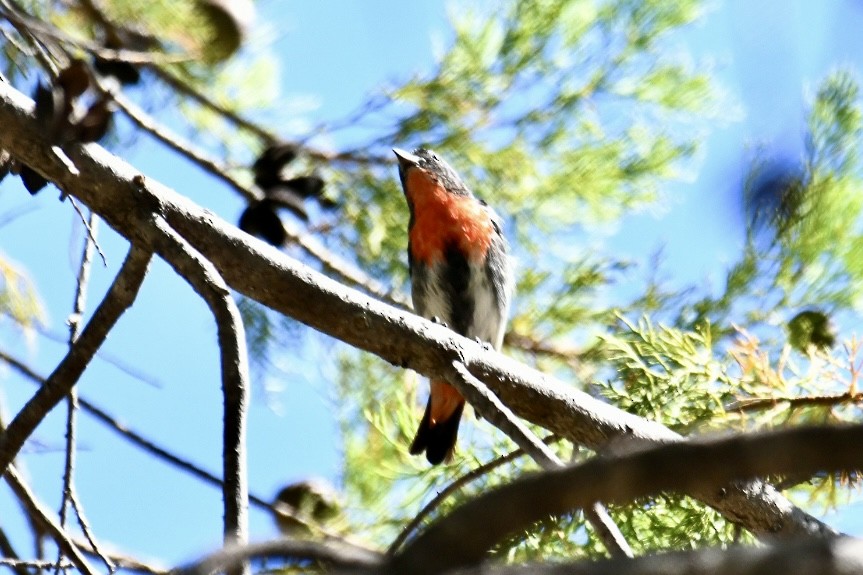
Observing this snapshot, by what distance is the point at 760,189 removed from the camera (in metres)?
1.68

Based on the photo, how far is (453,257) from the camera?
4.04m

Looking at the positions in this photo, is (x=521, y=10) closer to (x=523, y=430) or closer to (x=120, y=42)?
(x=120, y=42)

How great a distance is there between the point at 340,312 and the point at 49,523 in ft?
1.95

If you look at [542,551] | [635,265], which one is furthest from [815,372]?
[635,265]

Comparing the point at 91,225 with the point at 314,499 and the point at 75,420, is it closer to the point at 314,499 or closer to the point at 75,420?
the point at 75,420

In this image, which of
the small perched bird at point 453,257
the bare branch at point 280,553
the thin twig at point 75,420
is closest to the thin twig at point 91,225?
the thin twig at point 75,420

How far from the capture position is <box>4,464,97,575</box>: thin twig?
1.69 metres

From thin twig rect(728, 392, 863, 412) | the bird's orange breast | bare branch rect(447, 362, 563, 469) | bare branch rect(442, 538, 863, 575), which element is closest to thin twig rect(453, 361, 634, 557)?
bare branch rect(447, 362, 563, 469)

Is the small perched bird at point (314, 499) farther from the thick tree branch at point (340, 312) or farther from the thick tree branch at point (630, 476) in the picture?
the thick tree branch at point (630, 476)

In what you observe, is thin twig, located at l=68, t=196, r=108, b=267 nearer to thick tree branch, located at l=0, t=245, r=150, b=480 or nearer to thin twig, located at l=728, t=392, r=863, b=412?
thick tree branch, located at l=0, t=245, r=150, b=480

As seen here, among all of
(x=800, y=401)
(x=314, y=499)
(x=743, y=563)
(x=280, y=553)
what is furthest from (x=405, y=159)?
(x=743, y=563)

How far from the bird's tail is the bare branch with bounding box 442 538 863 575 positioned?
2.72 metres

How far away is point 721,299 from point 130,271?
6.34ft

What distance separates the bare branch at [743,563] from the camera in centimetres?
72
